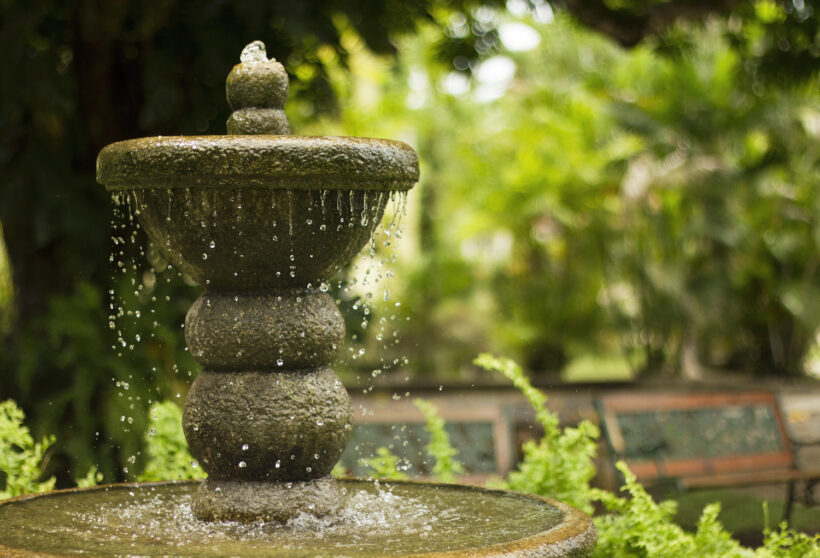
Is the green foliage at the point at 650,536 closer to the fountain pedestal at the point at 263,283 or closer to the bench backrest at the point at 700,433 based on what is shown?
the fountain pedestal at the point at 263,283

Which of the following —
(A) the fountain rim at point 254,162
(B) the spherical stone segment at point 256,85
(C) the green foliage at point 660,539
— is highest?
(B) the spherical stone segment at point 256,85

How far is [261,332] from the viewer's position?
3.55 metres

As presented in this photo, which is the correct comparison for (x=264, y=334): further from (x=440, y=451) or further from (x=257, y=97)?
(x=440, y=451)

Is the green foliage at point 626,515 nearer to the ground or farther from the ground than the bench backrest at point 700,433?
farther from the ground

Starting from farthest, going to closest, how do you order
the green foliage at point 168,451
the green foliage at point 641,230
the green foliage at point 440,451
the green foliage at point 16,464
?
the green foliage at point 641,230
the green foliage at point 440,451
the green foliage at point 168,451
the green foliage at point 16,464

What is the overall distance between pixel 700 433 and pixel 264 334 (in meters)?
4.65

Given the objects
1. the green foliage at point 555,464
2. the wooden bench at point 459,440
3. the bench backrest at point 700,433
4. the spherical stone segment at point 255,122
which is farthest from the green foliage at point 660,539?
the bench backrest at point 700,433

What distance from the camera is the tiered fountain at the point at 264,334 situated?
3.27 m

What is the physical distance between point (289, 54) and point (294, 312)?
14.0 feet

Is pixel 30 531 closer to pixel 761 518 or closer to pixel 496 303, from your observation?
pixel 761 518

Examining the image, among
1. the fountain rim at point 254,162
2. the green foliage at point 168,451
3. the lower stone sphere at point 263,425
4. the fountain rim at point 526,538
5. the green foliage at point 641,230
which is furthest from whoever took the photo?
the green foliage at point 641,230

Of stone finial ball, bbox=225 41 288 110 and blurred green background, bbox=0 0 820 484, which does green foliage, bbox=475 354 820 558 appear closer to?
blurred green background, bbox=0 0 820 484

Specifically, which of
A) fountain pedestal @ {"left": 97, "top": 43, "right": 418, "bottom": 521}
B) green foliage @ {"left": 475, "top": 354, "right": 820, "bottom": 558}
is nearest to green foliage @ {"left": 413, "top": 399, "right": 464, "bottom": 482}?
green foliage @ {"left": 475, "top": 354, "right": 820, "bottom": 558}

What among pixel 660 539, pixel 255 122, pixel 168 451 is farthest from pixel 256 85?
pixel 660 539
